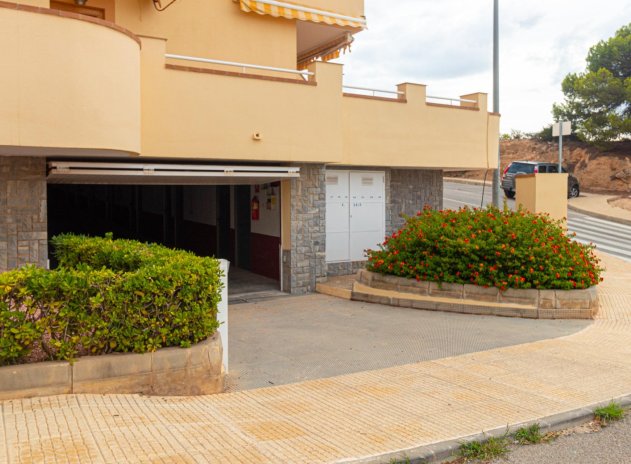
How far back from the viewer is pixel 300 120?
1354 cm

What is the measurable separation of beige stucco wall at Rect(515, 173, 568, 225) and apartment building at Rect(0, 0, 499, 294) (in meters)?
1.53

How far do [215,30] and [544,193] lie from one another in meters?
9.18

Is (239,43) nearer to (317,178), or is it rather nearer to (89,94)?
(317,178)

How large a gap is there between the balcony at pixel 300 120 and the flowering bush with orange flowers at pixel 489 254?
2652mm

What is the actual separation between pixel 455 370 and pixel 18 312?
5090 millimetres

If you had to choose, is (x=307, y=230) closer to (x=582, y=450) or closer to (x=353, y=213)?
(x=353, y=213)

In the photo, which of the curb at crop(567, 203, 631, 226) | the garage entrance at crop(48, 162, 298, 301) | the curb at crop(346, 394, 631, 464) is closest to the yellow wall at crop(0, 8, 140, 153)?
the garage entrance at crop(48, 162, 298, 301)

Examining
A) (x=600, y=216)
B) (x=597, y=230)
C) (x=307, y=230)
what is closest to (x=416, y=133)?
(x=307, y=230)

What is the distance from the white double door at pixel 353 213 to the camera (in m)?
15.8

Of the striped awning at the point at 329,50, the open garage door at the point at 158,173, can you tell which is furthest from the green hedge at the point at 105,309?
the striped awning at the point at 329,50

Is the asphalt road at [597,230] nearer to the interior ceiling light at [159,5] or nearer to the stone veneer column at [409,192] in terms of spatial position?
the stone veneer column at [409,192]

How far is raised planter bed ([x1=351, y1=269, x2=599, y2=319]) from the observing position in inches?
452

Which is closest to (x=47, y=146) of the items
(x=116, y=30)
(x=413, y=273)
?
(x=116, y=30)

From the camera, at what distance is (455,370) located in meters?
8.00
